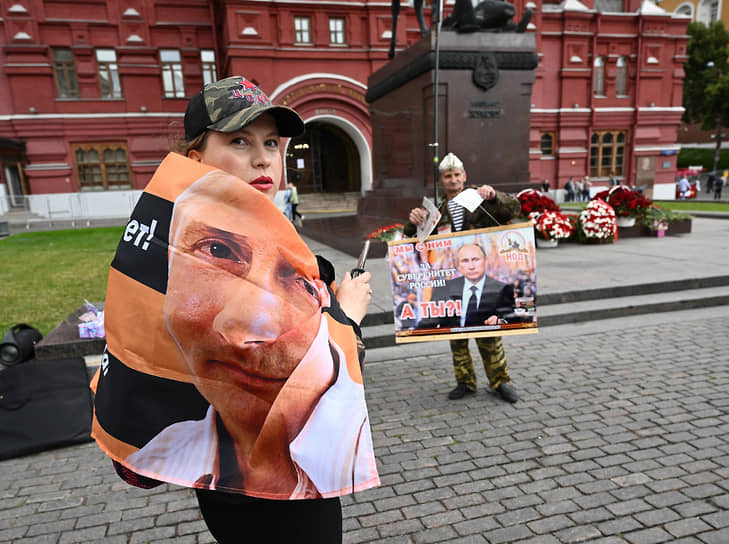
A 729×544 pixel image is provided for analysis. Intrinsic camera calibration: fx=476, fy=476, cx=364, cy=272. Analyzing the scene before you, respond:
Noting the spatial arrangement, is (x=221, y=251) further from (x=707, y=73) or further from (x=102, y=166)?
(x=707, y=73)

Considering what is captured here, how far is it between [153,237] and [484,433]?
3.11m

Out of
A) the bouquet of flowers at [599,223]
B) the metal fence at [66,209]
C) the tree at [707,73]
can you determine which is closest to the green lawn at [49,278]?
the metal fence at [66,209]

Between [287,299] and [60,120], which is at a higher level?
[60,120]

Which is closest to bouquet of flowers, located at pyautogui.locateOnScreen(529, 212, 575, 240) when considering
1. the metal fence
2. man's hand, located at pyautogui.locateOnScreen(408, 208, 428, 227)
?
man's hand, located at pyautogui.locateOnScreen(408, 208, 428, 227)

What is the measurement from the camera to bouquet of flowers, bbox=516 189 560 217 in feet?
34.5

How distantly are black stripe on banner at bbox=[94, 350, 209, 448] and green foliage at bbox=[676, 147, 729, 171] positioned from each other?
58258 mm

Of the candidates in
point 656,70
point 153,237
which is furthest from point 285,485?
point 656,70

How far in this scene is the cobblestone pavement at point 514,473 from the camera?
262 cm

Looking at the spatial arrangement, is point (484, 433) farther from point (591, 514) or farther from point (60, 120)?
point (60, 120)

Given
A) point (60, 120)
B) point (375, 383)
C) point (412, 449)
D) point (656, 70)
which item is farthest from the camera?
point (656, 70)

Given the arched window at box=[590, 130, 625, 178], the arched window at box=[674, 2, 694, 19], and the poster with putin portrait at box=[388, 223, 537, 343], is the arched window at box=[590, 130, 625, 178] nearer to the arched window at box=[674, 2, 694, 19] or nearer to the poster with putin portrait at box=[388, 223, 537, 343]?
the arched window at box=[674, 2, 694, 19]

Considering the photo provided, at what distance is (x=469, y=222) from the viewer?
4156mm

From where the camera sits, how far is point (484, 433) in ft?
11.9

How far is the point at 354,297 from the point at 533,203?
9.94 m
